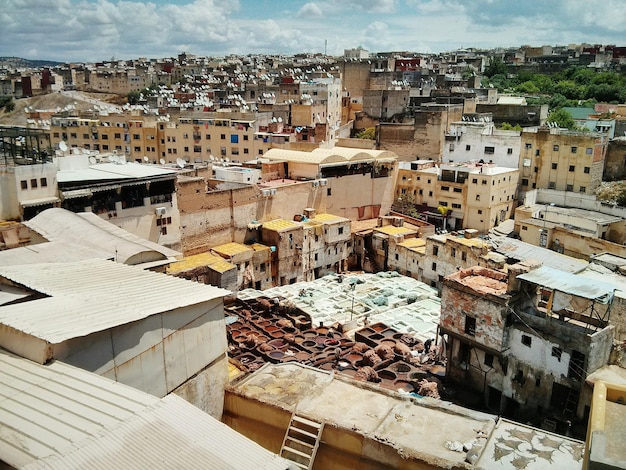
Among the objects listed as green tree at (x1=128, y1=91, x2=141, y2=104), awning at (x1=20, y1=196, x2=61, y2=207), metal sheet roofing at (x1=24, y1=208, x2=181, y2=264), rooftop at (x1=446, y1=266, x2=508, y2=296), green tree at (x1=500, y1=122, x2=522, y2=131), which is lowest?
rooftop at (x1=446, y1=266, x2=508, y2=296)

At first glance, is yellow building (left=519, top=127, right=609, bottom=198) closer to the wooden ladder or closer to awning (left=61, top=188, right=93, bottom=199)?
the wooden ladder

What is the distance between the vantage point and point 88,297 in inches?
400

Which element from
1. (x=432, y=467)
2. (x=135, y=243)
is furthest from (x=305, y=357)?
(x=432, y=467)

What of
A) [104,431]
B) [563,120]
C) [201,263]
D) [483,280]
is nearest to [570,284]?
[483,280]

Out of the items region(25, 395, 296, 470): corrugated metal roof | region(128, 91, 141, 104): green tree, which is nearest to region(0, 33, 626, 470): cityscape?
region(25, 395, 296, 470): corrugated metal roof

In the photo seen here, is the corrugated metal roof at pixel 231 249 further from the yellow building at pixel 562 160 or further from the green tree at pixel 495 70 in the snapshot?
the green tree at pixel 495 70

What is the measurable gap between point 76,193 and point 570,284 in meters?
18.9

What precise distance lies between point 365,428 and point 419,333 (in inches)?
567

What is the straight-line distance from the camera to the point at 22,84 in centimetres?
Answer: 10181

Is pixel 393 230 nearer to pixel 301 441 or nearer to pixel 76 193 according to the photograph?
pixel 76 193

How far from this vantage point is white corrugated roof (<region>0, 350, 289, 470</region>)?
253 inches

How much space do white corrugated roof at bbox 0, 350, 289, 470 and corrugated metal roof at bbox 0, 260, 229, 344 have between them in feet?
2.91

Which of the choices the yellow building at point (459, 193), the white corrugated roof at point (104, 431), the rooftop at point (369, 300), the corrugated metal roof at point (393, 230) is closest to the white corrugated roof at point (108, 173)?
the rooftop at point (369, 300)

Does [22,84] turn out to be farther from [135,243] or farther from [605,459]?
[605,459]
